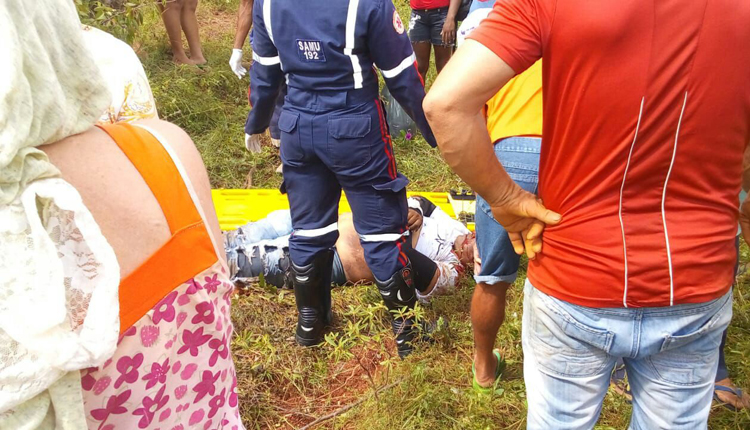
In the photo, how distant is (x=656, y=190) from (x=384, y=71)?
1600 millimetres

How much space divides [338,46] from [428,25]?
3313 mm

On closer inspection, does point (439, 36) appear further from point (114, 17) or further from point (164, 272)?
point (164, 272)

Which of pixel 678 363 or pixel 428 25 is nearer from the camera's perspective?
pixel 678 363

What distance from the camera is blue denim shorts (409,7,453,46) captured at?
5699 mm

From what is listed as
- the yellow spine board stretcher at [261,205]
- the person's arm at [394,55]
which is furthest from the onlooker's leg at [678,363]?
the yellow spine board stretcher at [261,205]

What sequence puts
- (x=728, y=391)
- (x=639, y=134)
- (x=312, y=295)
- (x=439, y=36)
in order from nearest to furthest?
(x=639, y=134)
(x=728, y=391)
(x=312, y=295)
(x=439, y=36)

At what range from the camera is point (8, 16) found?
0.86 m

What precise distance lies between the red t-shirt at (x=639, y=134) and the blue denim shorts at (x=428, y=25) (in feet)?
14.6

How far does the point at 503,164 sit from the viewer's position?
2.14m

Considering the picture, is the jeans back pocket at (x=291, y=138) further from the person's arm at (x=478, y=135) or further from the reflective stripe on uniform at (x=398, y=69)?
the person's arm at (x=478, y=135)

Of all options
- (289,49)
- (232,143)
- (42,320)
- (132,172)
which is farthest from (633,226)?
(232,143)

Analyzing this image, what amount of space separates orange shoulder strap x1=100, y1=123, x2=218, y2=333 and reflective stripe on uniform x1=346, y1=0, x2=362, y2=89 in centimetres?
166

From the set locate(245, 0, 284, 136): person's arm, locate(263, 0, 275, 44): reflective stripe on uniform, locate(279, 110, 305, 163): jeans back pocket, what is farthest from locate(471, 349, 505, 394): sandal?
locate(263, 0, 275, 44): reflective stripe on uniform

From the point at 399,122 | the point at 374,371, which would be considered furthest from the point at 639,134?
the point at 399,122
